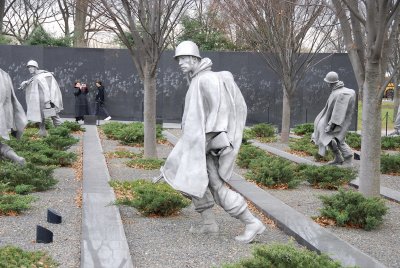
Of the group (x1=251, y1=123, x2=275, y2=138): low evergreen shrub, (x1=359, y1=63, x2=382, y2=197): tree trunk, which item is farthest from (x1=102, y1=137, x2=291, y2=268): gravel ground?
(x1=251, y1=123, x2=275, y2=138): low evergreen shrub

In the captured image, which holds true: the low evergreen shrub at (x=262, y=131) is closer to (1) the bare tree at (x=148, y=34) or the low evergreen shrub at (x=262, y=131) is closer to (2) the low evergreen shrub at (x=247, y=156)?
(2) the low evergreen shrub at (x=247, y=156)

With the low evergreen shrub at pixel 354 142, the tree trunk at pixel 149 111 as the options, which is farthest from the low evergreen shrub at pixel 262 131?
the tree trunk at pixel 149 111

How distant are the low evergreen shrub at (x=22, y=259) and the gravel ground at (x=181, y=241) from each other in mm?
792

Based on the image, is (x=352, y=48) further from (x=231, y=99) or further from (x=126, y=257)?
(x=126, y=257)

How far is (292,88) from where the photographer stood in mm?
18812

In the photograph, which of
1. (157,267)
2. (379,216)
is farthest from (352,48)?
(157,267)

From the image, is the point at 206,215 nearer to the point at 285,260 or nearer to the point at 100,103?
the point at 285,260

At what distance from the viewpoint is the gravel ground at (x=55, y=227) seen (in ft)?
20.3

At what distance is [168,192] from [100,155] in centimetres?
568

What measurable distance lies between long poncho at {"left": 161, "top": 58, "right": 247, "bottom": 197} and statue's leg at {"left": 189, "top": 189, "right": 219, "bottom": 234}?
0.42m

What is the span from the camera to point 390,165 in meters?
13.1

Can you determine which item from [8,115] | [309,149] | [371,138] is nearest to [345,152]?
[309,149]

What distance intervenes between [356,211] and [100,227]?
2.89 metres

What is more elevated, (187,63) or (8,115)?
(187,63)
